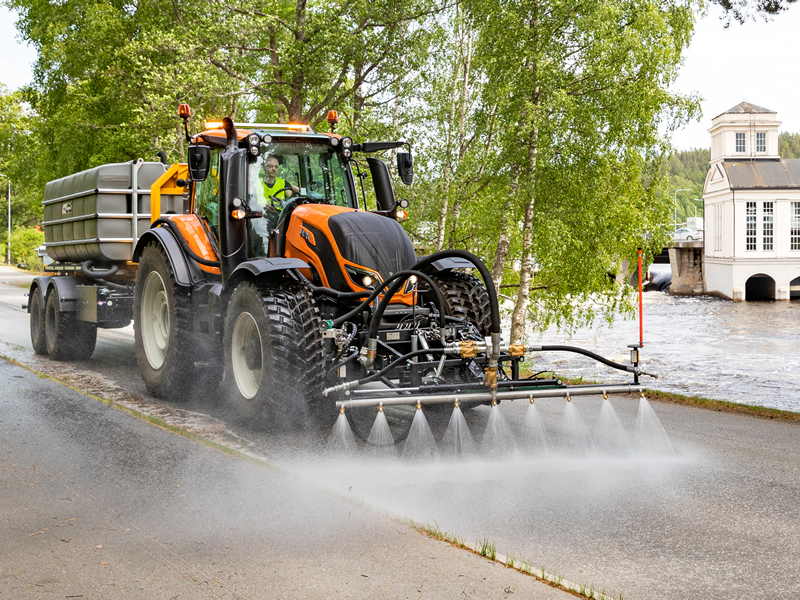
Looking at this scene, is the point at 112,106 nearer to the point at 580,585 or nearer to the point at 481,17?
the point at 481,17

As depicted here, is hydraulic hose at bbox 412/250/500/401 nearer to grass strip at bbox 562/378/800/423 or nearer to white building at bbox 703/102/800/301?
grass strip at bbox 562/378/800/423

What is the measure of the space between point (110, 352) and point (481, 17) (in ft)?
30.5

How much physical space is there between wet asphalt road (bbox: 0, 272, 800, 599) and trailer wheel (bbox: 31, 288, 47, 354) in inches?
190

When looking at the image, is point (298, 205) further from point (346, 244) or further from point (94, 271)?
point (94, 271)

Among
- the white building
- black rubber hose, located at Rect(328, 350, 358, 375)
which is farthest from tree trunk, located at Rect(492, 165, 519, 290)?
the white building

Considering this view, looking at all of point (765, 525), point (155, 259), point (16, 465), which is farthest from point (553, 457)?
point (155, 259)

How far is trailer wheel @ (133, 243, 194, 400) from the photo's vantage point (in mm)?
8500

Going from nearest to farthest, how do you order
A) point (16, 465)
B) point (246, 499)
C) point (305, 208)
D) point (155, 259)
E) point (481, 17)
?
1. point (246, 499)
2. point (16, 465)
3. point (305, 208)
4. point (155, 259)
5. point (481, 17)

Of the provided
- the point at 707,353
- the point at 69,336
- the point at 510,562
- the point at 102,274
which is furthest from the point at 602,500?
the point at 707,353

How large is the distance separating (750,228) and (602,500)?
211ft

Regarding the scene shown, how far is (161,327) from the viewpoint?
30.7ft

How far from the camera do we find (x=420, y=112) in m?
20.3

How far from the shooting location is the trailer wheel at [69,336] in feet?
38.9

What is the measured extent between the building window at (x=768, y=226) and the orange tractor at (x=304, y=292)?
61281 millimetres
